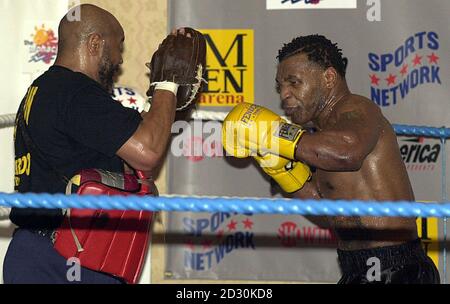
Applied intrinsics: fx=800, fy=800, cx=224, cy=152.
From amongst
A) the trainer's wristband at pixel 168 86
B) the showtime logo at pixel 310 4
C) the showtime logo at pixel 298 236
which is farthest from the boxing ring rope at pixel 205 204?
the showtime logo at pixel 310 4

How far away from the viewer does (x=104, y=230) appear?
2.60 m

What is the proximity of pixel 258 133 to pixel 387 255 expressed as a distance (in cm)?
65

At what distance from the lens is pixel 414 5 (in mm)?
4051

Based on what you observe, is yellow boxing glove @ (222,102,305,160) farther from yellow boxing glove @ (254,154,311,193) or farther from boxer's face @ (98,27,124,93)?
boxer's face @ (98,27,124,93)

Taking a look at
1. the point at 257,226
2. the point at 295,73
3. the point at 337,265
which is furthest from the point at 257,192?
the point at 295,73

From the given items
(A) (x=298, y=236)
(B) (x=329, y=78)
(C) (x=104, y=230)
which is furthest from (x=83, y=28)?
(A) (x=298, y=236)

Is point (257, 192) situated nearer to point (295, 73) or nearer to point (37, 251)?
point (295, 73)

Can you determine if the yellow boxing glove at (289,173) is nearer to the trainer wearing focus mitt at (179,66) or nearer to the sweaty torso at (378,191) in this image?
the sweaty torso at (378,191)

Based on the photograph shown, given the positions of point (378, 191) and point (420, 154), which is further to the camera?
point (420, 154)

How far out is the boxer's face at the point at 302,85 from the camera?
3.16 metres

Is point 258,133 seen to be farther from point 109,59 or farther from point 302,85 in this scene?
point 109,59

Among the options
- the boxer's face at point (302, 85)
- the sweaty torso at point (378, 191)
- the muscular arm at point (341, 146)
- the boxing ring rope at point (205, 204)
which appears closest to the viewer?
the boxing ring rope at point (205, 204)

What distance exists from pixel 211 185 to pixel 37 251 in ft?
5.48

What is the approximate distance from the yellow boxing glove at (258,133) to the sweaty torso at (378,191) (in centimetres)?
25
